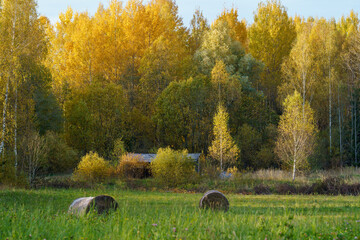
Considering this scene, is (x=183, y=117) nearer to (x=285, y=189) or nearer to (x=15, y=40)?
(x=285, y=189)

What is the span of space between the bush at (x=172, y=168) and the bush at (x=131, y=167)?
3.19 metres

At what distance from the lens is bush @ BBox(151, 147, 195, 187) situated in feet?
87.2

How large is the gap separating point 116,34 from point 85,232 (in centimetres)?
3780

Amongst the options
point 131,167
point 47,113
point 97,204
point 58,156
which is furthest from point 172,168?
point 97,204

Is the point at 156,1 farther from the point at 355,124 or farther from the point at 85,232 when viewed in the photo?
the point at 85,232

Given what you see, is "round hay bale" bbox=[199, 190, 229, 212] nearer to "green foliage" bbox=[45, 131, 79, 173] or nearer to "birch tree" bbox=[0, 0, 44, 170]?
"birch tree" bbox=[0, 0, 44, 170]

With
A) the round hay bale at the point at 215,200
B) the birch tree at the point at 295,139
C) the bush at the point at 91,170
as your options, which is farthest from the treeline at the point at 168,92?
the round hay bale at the point at 215,200

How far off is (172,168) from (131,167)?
4496mm

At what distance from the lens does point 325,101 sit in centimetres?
4331

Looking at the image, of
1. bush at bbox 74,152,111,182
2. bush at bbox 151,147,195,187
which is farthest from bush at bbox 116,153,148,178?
bush at bbox 151,147,195,187

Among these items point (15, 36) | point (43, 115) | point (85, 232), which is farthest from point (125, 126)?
point (85, 232)

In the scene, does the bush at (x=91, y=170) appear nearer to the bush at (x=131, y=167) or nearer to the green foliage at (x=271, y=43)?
the bush at (x=131, y=167)

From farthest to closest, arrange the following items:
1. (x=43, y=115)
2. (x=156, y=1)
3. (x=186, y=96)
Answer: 1. (x=156, y=1)
2. (x=186, y=96)
3. (x=43, y=115)

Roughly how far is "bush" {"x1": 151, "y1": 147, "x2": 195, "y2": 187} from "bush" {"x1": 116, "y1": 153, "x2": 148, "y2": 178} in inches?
126
